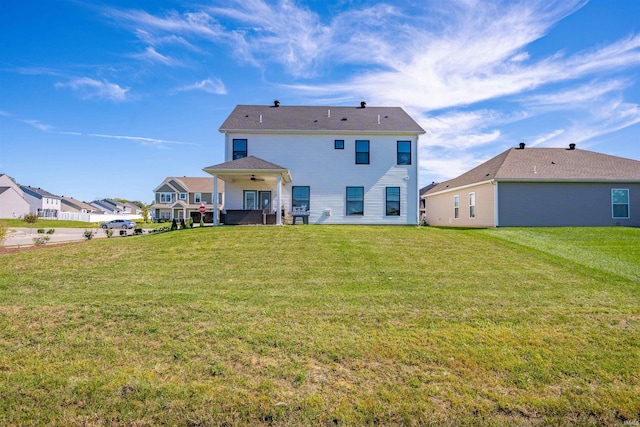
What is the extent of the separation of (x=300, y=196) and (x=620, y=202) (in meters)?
17.6

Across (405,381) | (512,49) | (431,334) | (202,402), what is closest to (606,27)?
(512,49)

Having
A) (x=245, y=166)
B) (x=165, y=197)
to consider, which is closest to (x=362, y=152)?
(x=245, y=166)

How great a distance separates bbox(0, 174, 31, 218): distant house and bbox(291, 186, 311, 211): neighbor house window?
2079 inches

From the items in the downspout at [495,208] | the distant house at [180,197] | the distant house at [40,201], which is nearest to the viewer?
the downspout at [495,208]

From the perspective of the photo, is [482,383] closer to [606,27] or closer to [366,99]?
[606,27]

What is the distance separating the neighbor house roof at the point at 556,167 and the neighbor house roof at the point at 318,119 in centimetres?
512

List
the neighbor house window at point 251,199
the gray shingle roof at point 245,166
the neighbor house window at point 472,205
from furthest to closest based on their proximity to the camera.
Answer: the neighbor house window at point 472,205 < the neighbor house window at point 251,199 < the gray shingle roof at point 245,166

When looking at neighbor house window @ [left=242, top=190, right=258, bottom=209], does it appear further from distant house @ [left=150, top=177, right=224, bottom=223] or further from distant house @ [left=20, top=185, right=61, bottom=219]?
distant house @ [left=20, top=185, right=61, bottom=219]

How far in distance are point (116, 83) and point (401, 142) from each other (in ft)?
50.0

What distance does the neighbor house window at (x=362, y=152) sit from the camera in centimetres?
1895

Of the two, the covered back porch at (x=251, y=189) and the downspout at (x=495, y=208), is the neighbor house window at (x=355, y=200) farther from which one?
the downspout at (x=495, y=208)

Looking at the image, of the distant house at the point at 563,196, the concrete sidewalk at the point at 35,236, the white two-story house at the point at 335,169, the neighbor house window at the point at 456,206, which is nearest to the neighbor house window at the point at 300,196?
the white two-story house at the point at 335,169

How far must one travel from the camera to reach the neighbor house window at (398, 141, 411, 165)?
1903 centimetres

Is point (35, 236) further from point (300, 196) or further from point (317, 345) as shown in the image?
point (317, 345)
